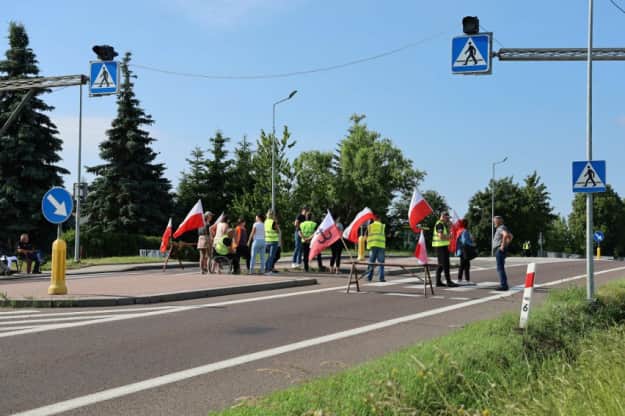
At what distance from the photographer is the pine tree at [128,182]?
145ft

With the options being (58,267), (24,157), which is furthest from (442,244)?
(24,157)

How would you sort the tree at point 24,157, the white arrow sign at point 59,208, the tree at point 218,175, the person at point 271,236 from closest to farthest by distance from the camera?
1. the white arrow sign at point 59,208
2. the person at point 271,236
3. the tree at point 24,157
4. the tree at point 218,175

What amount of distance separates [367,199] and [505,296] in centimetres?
5457

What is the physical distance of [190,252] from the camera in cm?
3155

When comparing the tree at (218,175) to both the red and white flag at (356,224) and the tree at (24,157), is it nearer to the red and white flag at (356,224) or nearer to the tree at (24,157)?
the tree at (24,157)

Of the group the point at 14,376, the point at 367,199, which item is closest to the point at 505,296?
the point at 14,376

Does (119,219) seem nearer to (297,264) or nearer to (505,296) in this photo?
(297,264)

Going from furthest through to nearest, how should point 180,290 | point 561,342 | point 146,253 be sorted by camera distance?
1. point 146,253
2. point 180,290
3. point 561,342

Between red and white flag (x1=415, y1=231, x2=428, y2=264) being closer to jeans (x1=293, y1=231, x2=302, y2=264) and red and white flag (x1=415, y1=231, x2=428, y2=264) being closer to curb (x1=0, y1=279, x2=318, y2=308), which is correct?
curb (x1=0, y1=279, x2=318, y2=308)

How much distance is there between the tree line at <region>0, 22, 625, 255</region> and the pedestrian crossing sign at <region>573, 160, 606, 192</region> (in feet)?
43.5

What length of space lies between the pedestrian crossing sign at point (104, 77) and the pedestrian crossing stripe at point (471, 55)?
8775mm

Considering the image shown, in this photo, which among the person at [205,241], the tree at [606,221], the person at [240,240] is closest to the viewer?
the person at [240,240]

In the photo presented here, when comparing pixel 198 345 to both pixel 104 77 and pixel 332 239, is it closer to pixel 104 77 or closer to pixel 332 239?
pixel 332 239

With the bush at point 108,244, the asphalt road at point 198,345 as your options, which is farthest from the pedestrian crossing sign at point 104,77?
the bush at point 108,244
